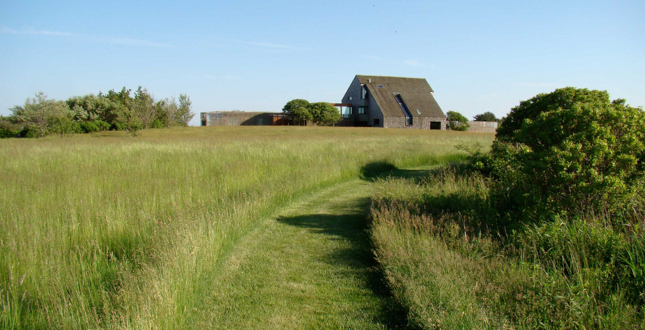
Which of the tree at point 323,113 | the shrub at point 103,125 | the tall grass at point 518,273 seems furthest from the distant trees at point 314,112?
the tall grass at point 518,273

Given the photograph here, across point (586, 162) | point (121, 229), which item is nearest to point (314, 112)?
point (121, 229)

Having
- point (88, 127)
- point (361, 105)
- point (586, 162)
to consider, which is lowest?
point (586, 162)

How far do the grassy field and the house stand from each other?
37349 mm

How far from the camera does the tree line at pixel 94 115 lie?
27.8m

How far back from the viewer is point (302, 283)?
4480mm

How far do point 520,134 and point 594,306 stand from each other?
2809mm

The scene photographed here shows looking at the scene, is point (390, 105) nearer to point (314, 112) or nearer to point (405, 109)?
point (405, 109)

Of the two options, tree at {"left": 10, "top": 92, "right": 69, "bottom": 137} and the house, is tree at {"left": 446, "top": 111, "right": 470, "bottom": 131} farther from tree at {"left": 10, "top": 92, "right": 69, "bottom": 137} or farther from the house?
tree at {"left": 10, "top": 92, "right": 69, "bottom": 137}

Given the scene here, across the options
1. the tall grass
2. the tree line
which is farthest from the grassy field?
the tree line

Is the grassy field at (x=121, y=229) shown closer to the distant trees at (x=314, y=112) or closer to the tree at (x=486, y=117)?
the distant trees at (x=314, y=112)

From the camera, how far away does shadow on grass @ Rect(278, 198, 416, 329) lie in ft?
12.4

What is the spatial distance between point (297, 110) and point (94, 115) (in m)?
23.5

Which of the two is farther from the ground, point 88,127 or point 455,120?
point 455,120

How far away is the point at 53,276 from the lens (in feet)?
11.4
